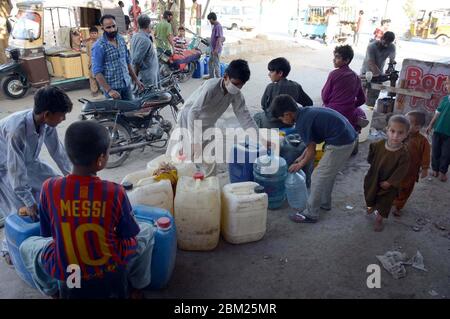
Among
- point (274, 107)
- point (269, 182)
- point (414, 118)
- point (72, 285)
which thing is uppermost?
point (274, 107)

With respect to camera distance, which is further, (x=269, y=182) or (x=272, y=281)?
(x=269, y=182)

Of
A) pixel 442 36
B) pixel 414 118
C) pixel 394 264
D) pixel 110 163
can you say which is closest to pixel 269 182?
pixel 394 264

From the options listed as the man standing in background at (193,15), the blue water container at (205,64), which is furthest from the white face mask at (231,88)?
the man standing in background at (193,15)

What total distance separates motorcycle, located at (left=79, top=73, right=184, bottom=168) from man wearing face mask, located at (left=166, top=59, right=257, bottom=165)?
3.97ft

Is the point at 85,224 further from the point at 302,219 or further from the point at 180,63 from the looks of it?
the point at 180,63

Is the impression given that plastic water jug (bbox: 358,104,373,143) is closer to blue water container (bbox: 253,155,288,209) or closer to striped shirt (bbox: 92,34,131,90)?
blue water container (bbox: 253,155,288,209)

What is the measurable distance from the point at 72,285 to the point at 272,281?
1.57 m

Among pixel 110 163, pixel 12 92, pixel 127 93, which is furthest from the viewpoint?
pixel 12 92

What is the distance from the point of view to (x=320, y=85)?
33.5ft

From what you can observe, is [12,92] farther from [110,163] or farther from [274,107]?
[274,107]

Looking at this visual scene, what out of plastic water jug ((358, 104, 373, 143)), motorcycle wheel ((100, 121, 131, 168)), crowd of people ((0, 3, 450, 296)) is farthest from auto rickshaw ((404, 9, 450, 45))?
motorcycle wheel ((100, 121, 131, 168))

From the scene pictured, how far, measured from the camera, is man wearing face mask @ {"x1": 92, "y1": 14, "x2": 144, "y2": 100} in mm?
4938

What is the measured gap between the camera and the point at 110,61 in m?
5.05

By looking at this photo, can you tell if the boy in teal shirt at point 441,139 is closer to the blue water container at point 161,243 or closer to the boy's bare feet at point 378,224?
the boy's bare feet at point 378,224
